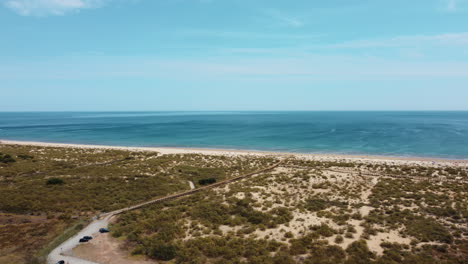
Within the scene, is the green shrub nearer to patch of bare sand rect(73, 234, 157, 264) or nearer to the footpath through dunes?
the footpath through dunes

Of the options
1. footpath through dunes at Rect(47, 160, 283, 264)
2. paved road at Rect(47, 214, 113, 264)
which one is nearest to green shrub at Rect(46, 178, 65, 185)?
footpath through dunes at Rect(47, 160, 283, 264)

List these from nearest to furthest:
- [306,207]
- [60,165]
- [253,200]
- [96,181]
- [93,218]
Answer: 1. [93,218]
2. [306,207]
3. [253,200]
4. [96,181]
5. [60,165]

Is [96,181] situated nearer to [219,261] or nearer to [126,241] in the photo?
[126,241]

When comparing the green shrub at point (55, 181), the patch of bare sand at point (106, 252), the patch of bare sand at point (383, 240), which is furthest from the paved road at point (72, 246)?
the patch of bare sand at point (383, 240)

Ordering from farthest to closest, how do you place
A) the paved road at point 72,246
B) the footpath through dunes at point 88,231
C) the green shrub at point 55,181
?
1. the green shrub at point 55,181
2. the footpath through dunes at point 88,231
3. the paved road at point 72,246

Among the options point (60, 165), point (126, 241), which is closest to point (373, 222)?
point (126, 241)

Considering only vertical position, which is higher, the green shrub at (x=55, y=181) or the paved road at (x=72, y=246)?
the green shrub at (x=55, y=181)

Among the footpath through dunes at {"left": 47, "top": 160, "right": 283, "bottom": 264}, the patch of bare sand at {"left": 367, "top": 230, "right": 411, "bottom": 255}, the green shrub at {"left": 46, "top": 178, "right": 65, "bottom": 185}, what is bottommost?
the footpath through dunes at {"left": 47, "top": 160, "right": 283, "bottom": 264}

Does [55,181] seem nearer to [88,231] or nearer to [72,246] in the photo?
[88,231]

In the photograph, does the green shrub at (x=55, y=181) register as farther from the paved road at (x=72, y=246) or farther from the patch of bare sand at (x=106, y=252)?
the patch of bare sand at (x=106, y=252)
